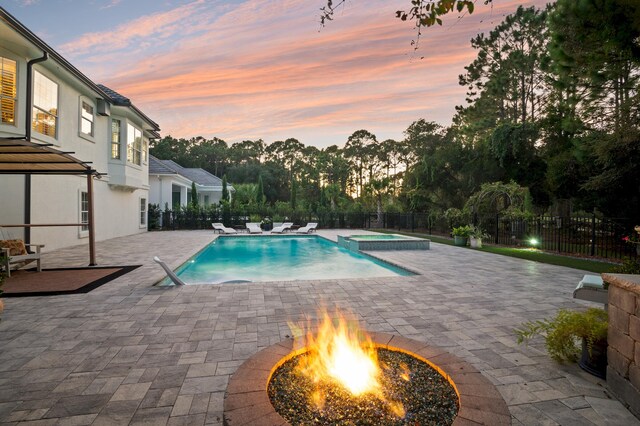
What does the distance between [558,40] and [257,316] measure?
8.34 metres

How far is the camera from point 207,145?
174ft

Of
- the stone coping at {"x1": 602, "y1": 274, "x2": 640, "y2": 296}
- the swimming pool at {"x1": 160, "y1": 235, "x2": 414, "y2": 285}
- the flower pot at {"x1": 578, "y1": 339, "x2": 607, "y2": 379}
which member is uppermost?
the stone coping at {"x1": 602, "y1": 274, "x2": 640, "y2": 296}

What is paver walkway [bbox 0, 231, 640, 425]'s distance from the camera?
2293 millimetres

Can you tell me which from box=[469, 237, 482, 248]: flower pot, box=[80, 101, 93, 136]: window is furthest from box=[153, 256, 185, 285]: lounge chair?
box=[469, 237, 482, 248]: flower pot

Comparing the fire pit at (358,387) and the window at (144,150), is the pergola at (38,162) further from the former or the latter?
the window at (144,150)

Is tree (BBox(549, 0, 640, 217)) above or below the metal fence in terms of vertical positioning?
above

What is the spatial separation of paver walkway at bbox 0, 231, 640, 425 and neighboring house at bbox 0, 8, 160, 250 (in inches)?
231

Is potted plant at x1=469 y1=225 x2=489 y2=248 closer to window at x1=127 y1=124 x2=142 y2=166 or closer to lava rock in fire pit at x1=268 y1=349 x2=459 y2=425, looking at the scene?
lava rock in fire pit at x1=268 y1=349 x2=459 y2=425

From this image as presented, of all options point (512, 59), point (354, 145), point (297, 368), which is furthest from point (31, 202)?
point (354, 145)

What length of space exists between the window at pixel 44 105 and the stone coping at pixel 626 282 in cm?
1286

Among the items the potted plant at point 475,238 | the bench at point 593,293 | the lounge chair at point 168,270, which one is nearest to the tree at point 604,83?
the potted plant at point 475,238

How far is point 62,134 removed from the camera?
35.4 feet

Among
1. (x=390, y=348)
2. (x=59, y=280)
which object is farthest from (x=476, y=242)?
(x=59, y=280)

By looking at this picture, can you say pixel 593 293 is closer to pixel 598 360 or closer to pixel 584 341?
pixel 584 341
